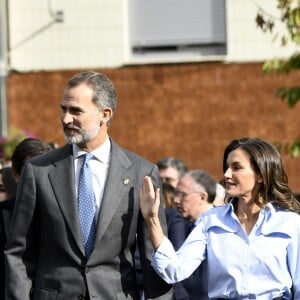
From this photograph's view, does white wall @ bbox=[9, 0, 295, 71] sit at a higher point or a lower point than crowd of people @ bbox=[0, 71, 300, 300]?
higher

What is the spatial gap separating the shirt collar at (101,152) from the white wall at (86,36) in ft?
34.6

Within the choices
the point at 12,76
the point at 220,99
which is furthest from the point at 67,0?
the point at 220,99

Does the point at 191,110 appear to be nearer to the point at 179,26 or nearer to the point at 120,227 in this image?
the point at 179,26

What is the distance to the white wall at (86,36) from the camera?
54.6ft

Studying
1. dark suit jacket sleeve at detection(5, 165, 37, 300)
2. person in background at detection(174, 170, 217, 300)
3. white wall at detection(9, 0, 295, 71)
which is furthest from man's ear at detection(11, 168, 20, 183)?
white wall at detection(9, 0, 295, 71)

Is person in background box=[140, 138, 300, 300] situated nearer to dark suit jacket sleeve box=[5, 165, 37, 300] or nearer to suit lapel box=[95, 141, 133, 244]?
suit lapel box=[95, 141, 133, 244]

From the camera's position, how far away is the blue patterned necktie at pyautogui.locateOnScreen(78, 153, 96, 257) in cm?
600

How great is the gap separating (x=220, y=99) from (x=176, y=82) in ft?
2.23

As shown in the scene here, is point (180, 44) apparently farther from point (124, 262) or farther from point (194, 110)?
point (124, 262)

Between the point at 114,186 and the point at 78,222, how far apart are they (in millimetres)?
281

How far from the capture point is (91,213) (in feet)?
19.8

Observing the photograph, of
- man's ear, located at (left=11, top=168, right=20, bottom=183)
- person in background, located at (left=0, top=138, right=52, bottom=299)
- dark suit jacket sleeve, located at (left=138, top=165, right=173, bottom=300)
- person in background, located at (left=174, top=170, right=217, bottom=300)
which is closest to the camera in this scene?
dark suit jacket sleeve, located at (left=138, top=165, right=173, bottom=300)

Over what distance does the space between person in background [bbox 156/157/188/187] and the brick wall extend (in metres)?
5.23

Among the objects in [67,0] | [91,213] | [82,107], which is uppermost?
[67,0]
